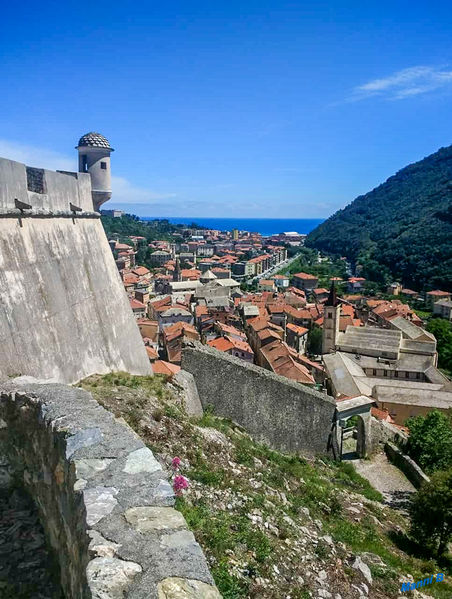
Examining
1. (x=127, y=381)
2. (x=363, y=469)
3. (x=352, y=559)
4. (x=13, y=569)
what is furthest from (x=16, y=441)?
(x=363, y=469)

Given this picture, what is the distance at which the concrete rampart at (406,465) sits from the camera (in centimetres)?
1563

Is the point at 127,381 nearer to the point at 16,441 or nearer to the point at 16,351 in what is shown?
the point at 16,351

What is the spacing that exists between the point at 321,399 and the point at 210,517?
358 inches

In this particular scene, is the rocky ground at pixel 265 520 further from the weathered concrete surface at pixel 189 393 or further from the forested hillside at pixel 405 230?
the forested hillside at pixel 405 230

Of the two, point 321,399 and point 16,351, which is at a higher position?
point 16,351

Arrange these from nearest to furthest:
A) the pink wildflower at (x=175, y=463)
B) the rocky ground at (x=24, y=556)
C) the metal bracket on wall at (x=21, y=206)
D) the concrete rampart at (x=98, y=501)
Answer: the concrete rampart at (x=98, y=501), the rocky ground at (x=24, y=556), the pink wildflower at (x=175, y=463), the metal bracket on wall at (x=21, y=206)

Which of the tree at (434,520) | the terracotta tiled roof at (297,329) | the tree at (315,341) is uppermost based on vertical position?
the tree at (434,520)

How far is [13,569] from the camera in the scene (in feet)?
13.2

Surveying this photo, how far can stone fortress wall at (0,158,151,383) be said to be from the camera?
8094 mm

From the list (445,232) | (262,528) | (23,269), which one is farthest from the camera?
(445,232)

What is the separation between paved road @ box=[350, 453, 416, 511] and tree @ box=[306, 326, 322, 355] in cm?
2671

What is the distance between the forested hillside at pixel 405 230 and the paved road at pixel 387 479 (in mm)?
66036

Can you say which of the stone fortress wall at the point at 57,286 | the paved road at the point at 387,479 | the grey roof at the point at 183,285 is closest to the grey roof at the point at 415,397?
the paved road at the point at 387,479

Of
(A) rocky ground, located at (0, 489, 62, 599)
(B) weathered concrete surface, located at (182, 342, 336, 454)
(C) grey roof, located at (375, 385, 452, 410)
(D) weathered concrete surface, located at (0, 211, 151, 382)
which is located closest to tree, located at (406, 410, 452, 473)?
(B) weathered concrete surface, located at (182, 342, 336, 454)
